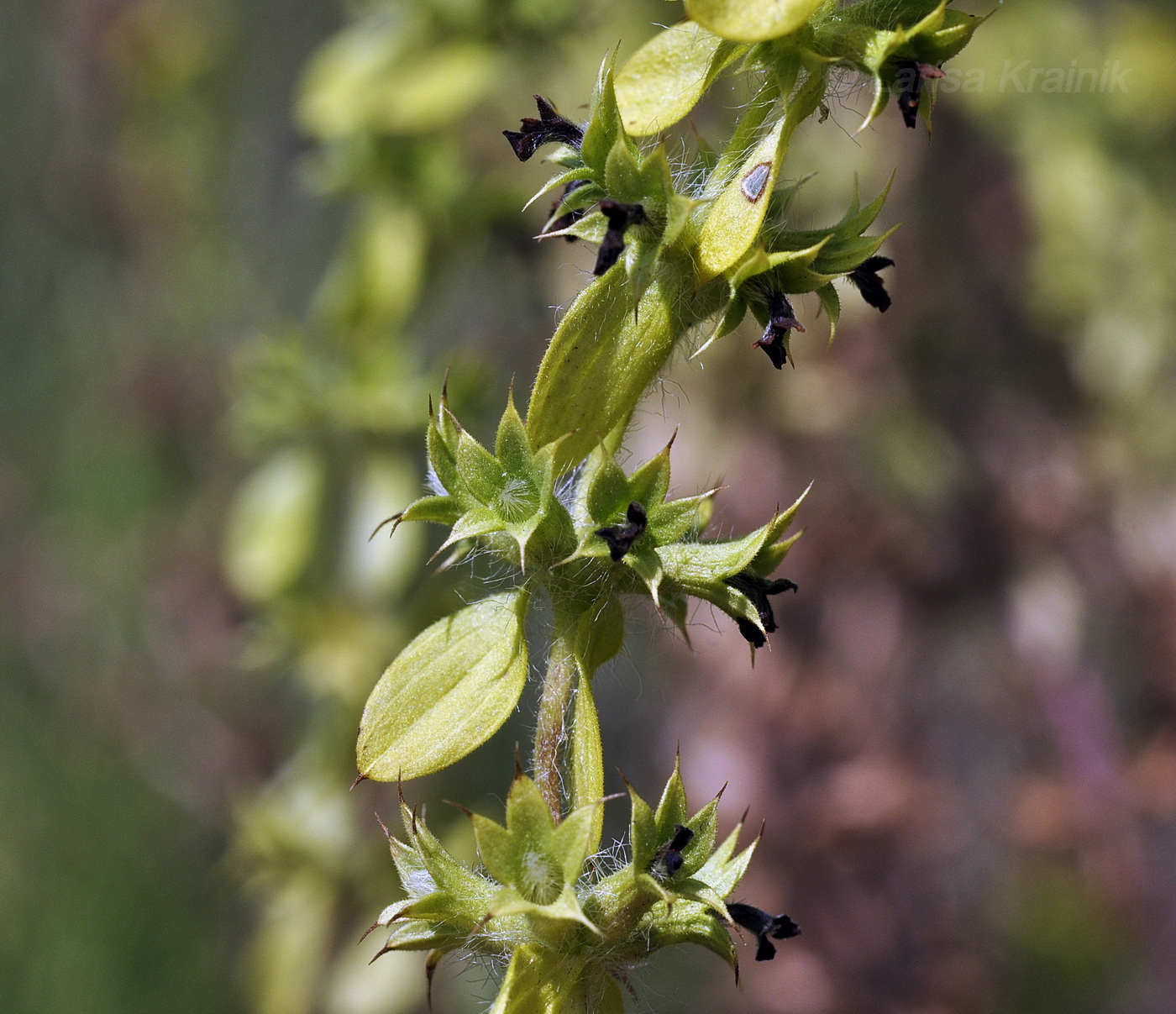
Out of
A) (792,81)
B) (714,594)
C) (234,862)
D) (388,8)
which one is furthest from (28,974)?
(792,81)

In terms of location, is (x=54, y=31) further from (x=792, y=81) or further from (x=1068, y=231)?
(x=792, y=81)

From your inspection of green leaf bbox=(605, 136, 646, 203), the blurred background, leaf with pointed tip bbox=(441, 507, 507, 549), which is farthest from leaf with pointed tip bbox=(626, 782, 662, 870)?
the blurred background

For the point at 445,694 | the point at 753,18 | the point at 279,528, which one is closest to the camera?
the point at 753,18

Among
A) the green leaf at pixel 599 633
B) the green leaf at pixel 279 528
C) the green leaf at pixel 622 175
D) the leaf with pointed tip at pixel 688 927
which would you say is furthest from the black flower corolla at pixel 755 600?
the green leaf at pixel 279 528

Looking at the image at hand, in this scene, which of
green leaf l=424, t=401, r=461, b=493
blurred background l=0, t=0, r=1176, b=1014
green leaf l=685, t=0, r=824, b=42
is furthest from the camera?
blurred background l=0, t=0, r=1176, b=1014

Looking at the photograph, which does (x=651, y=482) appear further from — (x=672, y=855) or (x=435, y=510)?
(x=672, y=855)

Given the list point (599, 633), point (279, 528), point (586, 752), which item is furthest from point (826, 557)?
point (586, 752)

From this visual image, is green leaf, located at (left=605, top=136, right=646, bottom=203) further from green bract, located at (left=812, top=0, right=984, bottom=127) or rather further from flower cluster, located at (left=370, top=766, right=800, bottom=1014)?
flower cluster, located at (left=370, top=766, right=800, bottom=1014)
